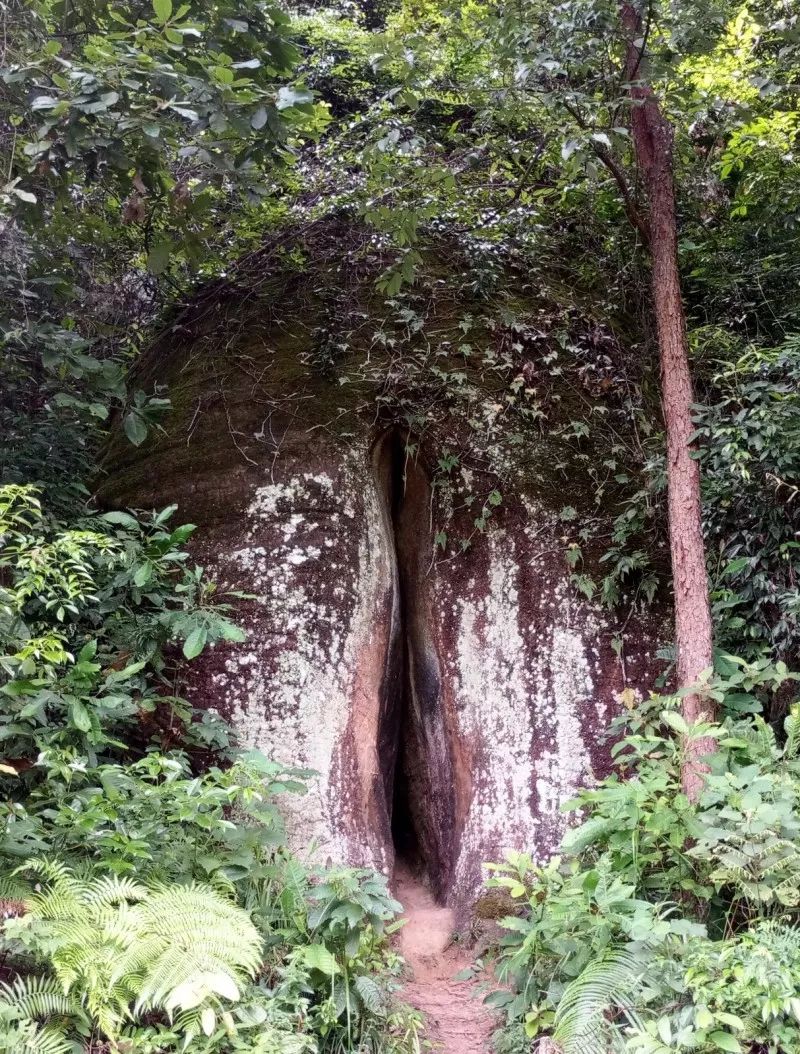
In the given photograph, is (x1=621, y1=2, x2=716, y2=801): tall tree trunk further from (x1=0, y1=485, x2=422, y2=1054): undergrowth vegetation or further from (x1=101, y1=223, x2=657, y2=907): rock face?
(x1=0, y1=485, x2=422, y2=1054): undergrowth vegetation

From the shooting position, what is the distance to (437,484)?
5.71m

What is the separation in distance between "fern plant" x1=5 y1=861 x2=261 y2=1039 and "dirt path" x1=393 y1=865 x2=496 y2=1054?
152 centimetres

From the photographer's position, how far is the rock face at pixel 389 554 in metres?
4.90

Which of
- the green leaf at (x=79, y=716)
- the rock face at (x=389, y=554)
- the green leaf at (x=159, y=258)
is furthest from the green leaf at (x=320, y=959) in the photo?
the green leaf at (x=159, y=258)

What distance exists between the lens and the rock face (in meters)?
4.90

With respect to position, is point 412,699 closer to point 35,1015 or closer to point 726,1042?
point 726,1042

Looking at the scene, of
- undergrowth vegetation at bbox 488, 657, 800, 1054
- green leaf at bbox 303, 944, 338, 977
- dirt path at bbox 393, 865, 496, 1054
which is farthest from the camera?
dirt path at bbox 393, 865, 496, 1054

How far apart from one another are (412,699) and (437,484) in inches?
65.6

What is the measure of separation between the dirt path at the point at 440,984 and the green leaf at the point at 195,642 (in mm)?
2187

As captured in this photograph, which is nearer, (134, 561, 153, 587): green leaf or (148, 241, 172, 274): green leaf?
(134, 561, 153, 587): green leaf

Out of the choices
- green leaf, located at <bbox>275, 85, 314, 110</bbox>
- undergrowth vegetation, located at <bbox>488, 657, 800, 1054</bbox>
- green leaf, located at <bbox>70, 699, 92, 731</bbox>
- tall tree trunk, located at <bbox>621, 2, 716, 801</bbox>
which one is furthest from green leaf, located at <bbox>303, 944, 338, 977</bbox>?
green leaf, located at <bbox>275, 85, 314, 110</bbox>

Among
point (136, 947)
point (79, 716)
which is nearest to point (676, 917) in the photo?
point (136, 947)

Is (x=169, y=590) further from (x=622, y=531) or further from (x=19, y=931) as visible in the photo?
(x=622, y=531)

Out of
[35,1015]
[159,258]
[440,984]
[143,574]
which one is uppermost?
Result: [159,258]
